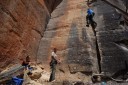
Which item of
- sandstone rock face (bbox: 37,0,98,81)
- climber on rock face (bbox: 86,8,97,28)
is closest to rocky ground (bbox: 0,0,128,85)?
sandstone rock face (bbox: 37,0,98,81)

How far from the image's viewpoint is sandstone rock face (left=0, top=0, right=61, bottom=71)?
10.0 metres

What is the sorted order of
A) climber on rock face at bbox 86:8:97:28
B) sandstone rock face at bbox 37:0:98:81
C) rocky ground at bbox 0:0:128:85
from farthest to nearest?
climber on rock face at bbox 86:8:97:28, sandstone rock face at bbox 37:0:98:81, rocky ground at bbox 0:0:128:85

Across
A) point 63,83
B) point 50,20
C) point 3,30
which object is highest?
point 3,30

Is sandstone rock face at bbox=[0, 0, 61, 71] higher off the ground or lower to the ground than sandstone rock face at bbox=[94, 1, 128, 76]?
higher

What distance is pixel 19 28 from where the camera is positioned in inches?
447

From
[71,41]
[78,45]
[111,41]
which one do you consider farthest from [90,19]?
[111,41]

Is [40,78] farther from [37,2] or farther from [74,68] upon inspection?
[37,2]

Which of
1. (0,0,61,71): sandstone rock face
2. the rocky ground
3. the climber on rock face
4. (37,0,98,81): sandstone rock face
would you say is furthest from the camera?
the climber on rock face

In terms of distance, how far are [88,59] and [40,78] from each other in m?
2.62

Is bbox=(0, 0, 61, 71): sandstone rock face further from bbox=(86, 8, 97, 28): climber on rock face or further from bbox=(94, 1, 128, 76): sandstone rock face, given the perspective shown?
bbox=(94, 1, 128, 76): sandstone rock face

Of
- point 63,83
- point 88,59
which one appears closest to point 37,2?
point 88,59

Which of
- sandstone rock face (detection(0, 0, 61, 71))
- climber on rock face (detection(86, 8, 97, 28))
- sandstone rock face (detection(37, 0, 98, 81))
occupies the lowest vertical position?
sandstone rock face (detection(37, 0, 98, 81))

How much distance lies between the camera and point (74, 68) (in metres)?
10.8

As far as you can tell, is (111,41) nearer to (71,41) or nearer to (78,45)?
(78,45)
